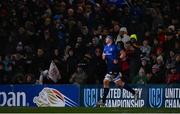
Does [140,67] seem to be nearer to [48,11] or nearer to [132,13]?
[132,13]

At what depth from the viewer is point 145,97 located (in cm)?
1664

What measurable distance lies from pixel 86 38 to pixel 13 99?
2.97m

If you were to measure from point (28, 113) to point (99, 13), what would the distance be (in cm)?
683

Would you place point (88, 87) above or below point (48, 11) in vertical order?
below

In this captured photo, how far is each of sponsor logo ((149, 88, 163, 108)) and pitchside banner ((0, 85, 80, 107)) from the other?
79.8 inches

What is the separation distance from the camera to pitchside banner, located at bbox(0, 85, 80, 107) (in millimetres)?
16953

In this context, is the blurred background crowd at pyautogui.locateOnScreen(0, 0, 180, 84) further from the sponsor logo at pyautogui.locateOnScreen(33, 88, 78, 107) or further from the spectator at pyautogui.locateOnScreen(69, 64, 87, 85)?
the sponsor logo at pyautogui.locateOnScreen(33, 88, 78, 107)

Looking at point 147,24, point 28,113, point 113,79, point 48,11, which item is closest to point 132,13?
point 147,24

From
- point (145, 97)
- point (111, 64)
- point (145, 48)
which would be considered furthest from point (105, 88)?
point (145, 48)

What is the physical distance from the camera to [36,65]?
697 inches

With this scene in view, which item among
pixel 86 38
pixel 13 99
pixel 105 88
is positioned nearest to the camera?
pixel 105 88

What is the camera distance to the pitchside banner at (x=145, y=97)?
16.5 m

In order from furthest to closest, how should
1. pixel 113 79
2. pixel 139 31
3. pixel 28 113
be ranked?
pixel 139 31
pixel 113 79
pixel 28 113

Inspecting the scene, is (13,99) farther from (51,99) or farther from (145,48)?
(145,48)
